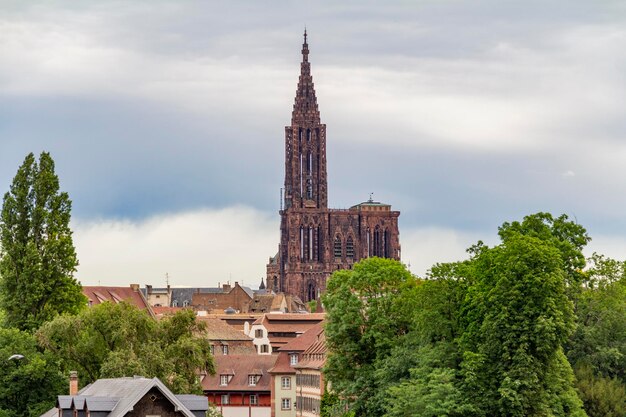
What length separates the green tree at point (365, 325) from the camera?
128 metres

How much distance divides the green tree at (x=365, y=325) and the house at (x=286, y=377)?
1682 inches

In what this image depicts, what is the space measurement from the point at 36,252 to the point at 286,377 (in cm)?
5351

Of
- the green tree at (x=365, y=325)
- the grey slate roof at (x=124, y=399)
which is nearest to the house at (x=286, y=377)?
the green tree at (x=365, y=325)

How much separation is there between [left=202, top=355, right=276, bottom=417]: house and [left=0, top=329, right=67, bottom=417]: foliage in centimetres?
6018

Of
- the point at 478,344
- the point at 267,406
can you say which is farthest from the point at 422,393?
the point at 267,406

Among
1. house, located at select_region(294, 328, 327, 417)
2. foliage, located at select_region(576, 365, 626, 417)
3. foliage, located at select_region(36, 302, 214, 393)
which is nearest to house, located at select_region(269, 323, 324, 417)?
house, located at select_region(294, 328, 327, 417)

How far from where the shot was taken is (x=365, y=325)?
432 ft

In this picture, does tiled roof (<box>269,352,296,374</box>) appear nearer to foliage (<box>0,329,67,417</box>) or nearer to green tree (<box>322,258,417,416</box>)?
green tree (<box>322,258,417,416</box>)

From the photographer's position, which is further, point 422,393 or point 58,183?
point 58,183

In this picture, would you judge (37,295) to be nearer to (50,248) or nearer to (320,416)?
(50,248)

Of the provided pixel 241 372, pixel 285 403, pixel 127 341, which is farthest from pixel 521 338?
pixel 241 372

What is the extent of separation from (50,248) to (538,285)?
38498 mm

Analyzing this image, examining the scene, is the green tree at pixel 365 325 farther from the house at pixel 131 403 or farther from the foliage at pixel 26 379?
the house at pixel 131 403

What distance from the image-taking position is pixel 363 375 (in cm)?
12975
